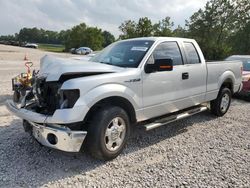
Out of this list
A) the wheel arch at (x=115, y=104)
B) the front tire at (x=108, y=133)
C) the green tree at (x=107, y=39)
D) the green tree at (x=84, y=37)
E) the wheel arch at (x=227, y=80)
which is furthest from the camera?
the green tree at (x=107, y=39)

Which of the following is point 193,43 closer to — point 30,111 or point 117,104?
point 117,104

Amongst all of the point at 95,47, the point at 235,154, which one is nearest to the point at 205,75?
the point at 235,154

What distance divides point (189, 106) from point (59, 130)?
9.66 ft

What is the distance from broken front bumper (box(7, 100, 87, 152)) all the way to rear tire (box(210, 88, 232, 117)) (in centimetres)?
400

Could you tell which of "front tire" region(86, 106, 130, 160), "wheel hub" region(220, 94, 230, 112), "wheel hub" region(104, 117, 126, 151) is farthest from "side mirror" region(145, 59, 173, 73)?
"wheel hub" region(220, 94, 230, 112)

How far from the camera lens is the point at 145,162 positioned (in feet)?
12.6

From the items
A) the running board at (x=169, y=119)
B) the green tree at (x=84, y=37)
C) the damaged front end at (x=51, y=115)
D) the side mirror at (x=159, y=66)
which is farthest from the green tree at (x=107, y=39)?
the damaged front end at (x=51, y=115)

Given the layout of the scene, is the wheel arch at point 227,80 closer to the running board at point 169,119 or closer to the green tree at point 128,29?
the running board at point 169,119

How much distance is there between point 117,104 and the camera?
3.90m

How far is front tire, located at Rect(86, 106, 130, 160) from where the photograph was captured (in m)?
3.50

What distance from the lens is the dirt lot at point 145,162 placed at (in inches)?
130

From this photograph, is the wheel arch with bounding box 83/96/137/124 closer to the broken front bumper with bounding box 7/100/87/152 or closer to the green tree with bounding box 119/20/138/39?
the broken front bumper with bounding box 7/100/87/152

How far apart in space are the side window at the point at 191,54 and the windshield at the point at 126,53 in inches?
40.2

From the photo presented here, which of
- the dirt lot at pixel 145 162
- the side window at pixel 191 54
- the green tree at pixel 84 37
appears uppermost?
the green tree at pixel 84 37
